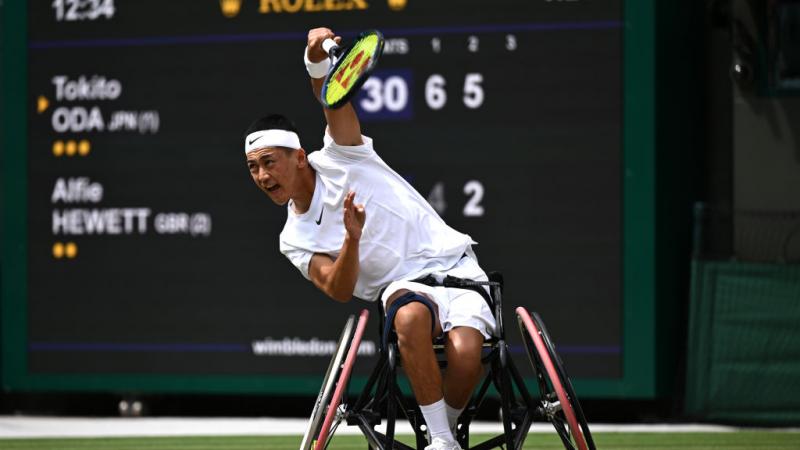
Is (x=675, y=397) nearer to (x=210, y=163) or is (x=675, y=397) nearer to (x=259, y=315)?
(x=259, y=315)

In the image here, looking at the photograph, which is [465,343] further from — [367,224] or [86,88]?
[86,88]

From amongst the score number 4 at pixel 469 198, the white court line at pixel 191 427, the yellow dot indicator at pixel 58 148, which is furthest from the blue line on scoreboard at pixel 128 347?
the score number 4 at pixel 469 198

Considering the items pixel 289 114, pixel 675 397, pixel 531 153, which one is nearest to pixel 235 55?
pixel 289 114

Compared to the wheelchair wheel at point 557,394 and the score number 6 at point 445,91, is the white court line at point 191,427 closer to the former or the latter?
the score number 6 at point 445,91

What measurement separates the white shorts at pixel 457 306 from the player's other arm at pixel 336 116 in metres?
0.57

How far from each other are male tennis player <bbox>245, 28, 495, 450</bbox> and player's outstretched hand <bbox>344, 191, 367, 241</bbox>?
5.5 inches

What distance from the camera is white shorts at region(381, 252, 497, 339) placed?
557cm

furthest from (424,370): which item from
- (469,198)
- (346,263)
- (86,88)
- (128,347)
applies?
(86,88)

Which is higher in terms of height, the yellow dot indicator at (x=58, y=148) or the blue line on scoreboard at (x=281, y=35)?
the blue line on scoreboard at (x=281, y=35)

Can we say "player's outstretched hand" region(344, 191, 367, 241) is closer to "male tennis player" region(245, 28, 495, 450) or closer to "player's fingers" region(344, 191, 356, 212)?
"player's fingers" region(344, 191, 356, 212)

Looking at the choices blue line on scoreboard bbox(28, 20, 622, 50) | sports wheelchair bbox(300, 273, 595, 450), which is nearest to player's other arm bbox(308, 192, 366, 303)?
sports wheelchair bbox(300, 273, 595, 450)

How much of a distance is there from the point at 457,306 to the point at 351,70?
0.94 metres

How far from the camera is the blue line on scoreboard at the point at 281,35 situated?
950 centimetres

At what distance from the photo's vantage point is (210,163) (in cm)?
1009
